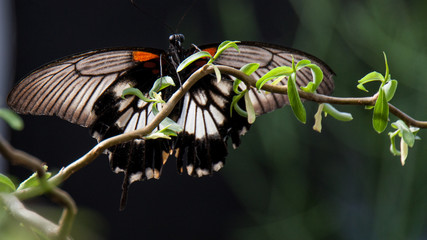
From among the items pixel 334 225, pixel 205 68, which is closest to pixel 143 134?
pixel 205 68

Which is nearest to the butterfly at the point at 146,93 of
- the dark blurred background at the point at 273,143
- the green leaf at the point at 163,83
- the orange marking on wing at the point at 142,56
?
the orange marking on wing at the point at 142,56

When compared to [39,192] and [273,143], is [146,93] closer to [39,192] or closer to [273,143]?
[39,192]

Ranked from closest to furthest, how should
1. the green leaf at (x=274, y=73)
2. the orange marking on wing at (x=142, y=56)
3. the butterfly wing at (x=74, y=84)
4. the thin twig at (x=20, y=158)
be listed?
the thin twig at (x=20, y=158), the green leaf at (x=274, y=73), the butterfly wing at (x=74, y=84), the orange marking on wing at (x=142, y=56)

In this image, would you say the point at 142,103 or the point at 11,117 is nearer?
the point at 11,117

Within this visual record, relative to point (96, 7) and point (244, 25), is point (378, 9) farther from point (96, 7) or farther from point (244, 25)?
point (96, 7)

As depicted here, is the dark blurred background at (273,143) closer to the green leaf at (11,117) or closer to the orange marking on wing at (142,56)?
the orange marking on wing at (142,56)

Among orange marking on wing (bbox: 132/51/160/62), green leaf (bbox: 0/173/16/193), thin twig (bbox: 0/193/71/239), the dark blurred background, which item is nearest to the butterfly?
orange marking on wing (bbox: 132/51/160/62)

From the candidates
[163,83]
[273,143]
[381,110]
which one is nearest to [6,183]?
[163,83]

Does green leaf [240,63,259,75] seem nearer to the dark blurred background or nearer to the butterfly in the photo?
the butterfly

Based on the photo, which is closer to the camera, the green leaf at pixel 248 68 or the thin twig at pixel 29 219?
the thin twig at pixel 29 219
